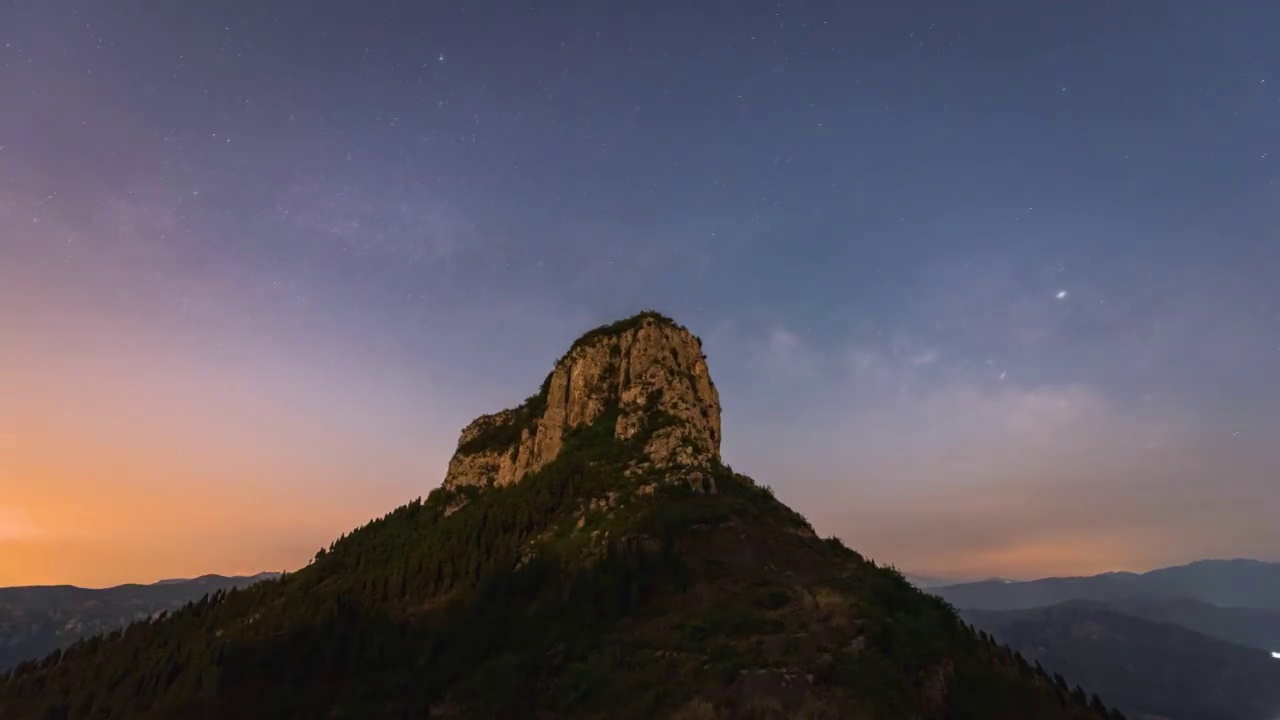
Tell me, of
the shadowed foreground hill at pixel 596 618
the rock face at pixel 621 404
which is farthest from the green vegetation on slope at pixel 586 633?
the rock face at pixel 621 404

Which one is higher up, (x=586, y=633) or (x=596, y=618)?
(x=596, y=618)

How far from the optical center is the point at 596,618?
47.5 metres

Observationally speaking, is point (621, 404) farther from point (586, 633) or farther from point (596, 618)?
point (586, 633)

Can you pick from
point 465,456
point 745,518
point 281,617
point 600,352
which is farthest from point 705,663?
point 465,456

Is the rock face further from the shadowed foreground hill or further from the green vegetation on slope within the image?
the green vegetation on slope

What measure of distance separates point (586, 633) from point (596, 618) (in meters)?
1.95

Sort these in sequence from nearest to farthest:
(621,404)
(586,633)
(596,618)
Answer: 1. (586,633)
2. (596,618)
3. (621,404)

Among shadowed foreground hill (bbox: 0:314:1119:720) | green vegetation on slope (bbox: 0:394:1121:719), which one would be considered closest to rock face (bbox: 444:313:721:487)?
shadowed foreground hill (bbox: 0:314:1119:720)

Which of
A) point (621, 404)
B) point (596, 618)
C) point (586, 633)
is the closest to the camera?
point (586, 633)

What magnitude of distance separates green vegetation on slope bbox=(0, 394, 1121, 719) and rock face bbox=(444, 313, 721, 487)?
373cm

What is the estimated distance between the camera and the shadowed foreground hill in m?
34.4

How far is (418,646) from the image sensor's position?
5131 cm

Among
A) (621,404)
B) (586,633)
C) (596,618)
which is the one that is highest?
(621,404)

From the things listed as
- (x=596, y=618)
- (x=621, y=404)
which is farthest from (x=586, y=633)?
(x=621, y=404)
